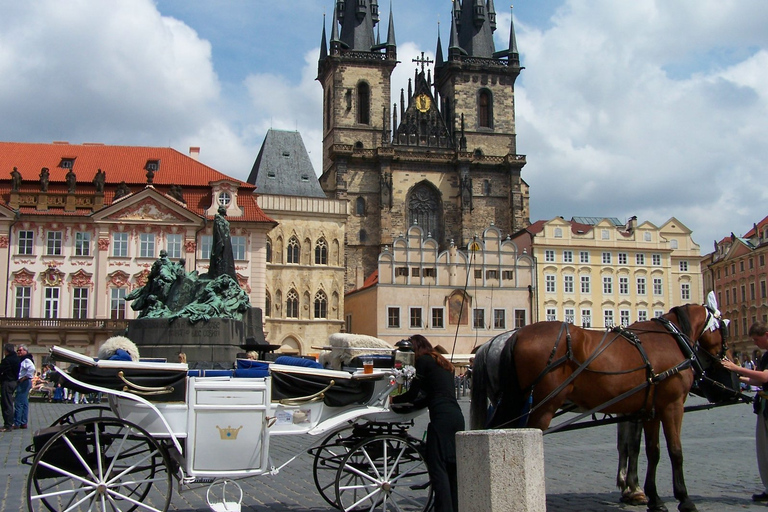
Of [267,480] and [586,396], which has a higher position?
[586,396]

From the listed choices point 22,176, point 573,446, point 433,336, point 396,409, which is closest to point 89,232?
point 22,176

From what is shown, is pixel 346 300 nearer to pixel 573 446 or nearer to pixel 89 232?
pixel 89 232

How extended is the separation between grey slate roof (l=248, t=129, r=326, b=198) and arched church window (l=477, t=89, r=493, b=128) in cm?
1656

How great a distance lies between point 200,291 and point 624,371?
39.7 feet

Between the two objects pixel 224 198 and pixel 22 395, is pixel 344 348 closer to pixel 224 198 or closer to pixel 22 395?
pixel 22 395

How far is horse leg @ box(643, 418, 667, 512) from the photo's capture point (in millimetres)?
6957

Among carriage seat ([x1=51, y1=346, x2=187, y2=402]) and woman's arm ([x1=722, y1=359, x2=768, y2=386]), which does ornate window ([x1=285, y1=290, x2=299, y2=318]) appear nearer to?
woman's arm ([x1=722, y1=359, x2=768, y2=386])

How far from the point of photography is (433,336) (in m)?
47.1

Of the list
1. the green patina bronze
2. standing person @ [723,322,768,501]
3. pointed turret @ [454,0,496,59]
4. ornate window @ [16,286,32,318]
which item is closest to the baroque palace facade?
ornate window @ [16,286,32,318]

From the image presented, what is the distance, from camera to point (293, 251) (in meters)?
47.7

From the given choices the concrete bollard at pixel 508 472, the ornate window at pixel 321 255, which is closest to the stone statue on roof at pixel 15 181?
the ornate window at pixel 321 255

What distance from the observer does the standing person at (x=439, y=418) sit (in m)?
6.38

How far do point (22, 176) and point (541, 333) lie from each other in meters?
38.7

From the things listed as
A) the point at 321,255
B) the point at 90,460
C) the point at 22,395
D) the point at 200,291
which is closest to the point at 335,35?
the point at 321,255
